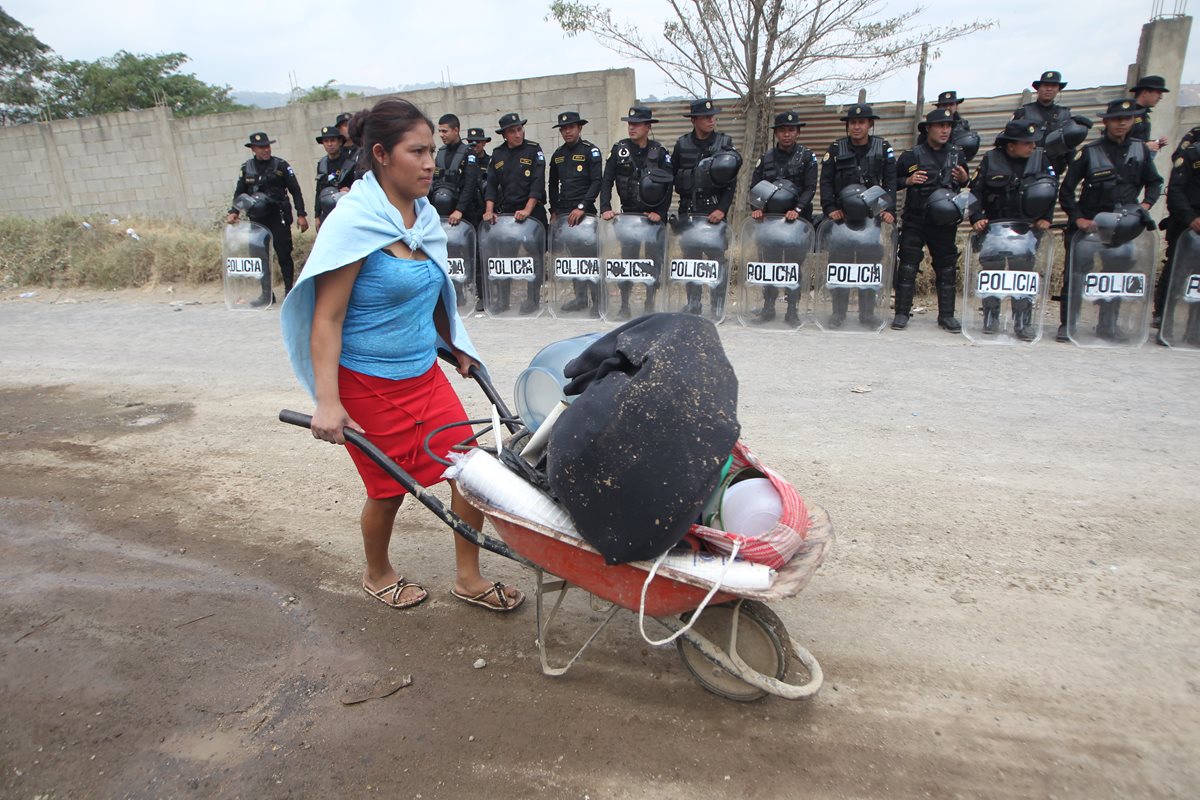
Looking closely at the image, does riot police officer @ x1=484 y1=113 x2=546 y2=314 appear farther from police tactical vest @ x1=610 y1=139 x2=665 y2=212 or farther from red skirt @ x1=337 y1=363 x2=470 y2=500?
red skirt @ x1=337 y1=363 x2=470 y2=500

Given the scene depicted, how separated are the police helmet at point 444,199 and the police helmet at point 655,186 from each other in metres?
2.21

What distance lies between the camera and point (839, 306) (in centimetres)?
720

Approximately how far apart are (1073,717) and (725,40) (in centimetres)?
937

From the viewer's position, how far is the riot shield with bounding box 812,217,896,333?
6.95m

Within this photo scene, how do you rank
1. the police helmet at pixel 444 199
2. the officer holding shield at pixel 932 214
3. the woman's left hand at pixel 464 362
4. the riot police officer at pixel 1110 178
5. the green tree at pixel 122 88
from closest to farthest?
the woman's left hand at pixel 464 362 < the riot police officer at pixel 1110 178 < the officer holding shield at pixel 932 214 < the police helmet at pixel 444 199 < the green tree at pixel 122 88

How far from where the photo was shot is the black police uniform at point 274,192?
9.23 m

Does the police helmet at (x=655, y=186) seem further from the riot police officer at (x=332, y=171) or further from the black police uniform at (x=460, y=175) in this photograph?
the riot police officer at (x=332, y=171)

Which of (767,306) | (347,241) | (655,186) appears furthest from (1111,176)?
(347,241)

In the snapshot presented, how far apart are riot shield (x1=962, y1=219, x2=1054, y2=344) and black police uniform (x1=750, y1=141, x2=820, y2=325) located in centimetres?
147

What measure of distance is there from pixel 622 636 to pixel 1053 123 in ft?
23.8

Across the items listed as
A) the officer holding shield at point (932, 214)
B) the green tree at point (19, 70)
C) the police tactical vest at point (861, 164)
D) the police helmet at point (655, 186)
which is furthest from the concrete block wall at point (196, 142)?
the green tree at point (19, 70)

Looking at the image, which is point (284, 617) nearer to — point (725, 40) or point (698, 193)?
point (698, 193)

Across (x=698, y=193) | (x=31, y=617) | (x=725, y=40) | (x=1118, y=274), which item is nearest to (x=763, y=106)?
(x=725, y=40)

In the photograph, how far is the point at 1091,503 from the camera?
3535mm
